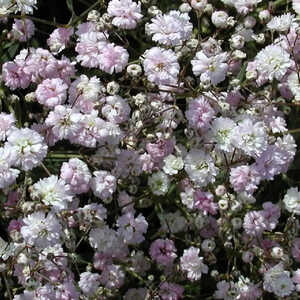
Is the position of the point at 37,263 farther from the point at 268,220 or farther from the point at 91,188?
the point at 268,220

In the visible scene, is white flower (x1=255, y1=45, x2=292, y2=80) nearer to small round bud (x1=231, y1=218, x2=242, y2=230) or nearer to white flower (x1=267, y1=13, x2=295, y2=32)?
white flower (x1=267, y1=13, x2=295, y2=32)

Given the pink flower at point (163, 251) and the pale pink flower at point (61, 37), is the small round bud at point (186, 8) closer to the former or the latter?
the pale pink flower at point (61, 37)

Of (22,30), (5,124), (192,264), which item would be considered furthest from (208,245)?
(22,30)

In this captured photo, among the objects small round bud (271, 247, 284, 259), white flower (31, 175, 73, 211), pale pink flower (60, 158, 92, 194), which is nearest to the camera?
white flower (31, 175, 73, 211)

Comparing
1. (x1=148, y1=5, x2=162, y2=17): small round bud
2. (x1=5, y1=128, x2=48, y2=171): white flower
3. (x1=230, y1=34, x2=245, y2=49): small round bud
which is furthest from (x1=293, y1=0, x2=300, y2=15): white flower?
(x1=5, y1=128, x2=48, y2=171): white flower

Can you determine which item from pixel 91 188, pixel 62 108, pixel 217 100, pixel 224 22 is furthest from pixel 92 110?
pixel 224 22

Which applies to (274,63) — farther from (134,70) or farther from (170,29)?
(134,70)

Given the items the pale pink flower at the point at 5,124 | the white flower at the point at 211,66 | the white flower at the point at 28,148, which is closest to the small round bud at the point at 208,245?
the white flower at the point at 211,66
